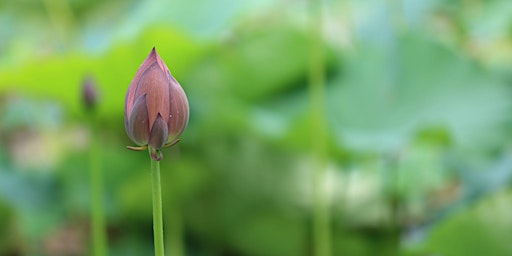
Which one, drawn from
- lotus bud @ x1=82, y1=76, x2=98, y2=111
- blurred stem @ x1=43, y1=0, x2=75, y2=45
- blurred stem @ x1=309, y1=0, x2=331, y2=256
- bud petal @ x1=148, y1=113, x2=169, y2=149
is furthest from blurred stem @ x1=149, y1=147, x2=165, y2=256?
blurred stem @ x1=43, y1=0, x2=75, y2=45

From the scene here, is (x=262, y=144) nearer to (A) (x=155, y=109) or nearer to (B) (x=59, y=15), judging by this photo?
(A) (x=155, y=109)

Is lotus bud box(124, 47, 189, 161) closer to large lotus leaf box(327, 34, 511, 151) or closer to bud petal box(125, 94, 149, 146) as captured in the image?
bud petal box(125, 94, 149, 146)

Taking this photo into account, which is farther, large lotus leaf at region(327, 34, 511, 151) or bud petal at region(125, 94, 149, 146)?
large lotus leaf at region(327, 34, 511, 151)

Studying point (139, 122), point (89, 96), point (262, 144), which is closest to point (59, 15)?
point (262, 144)

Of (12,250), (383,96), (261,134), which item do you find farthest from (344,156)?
(12,250)

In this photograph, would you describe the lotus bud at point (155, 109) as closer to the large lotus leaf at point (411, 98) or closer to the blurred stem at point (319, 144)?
the blurred stem at point (319, 144)

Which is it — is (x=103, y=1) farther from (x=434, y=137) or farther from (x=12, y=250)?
(x=434, y=137)

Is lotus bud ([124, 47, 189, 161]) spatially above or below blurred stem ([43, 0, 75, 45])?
below

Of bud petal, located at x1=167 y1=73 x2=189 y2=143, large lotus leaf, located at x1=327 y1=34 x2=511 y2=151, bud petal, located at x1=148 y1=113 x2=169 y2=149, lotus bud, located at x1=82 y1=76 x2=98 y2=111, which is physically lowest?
bud petal, located at x1=148 y1=113 x2=169 y2=149
